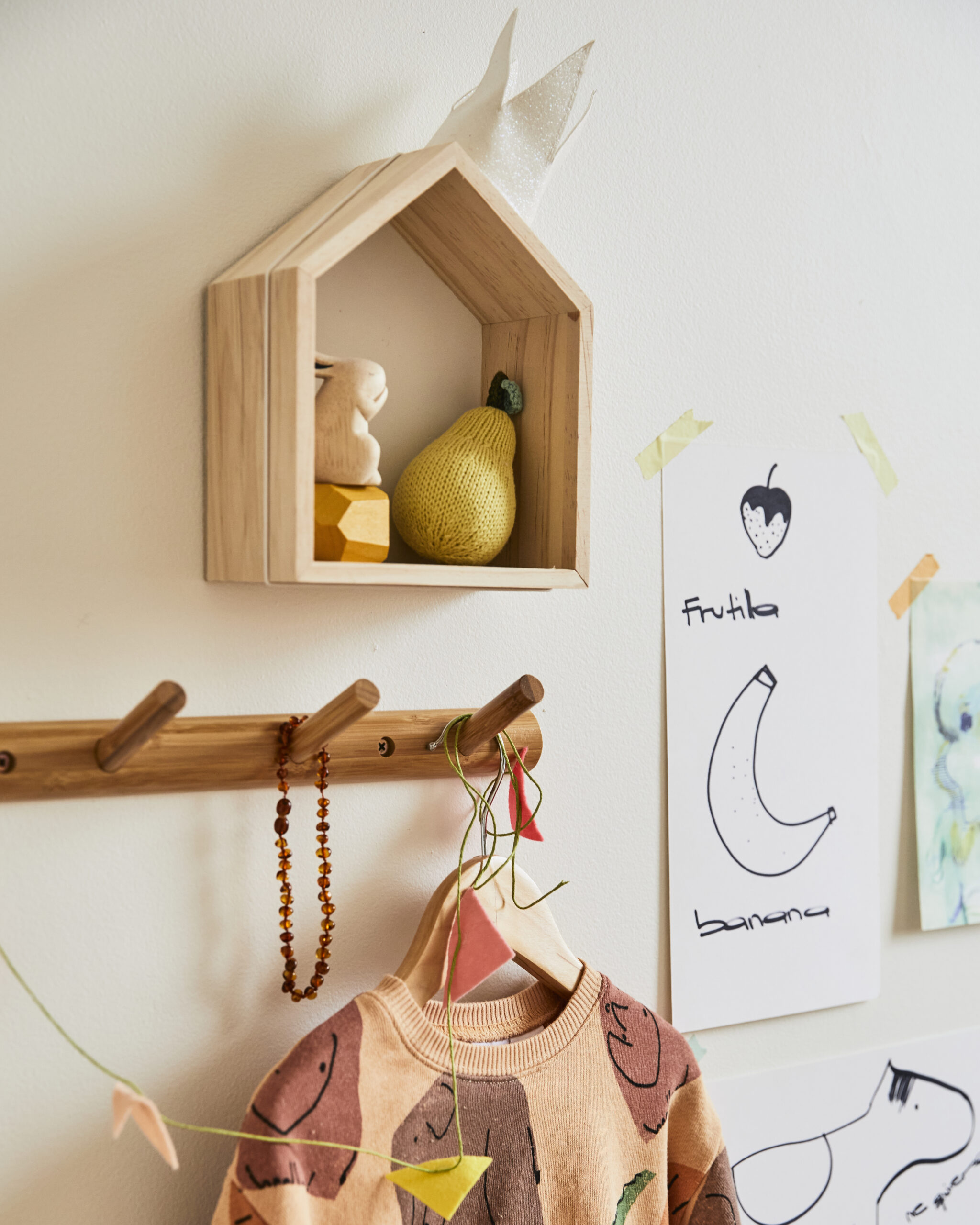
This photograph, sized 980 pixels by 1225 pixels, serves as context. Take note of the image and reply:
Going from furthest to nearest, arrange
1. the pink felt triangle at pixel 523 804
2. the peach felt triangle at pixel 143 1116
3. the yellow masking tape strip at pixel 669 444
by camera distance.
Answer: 1. the yellow masking tape strip at pixel 669 444
2. the pink felt triangle at pixel 523 804
3. the peach felt triangle at pixel 143 1116

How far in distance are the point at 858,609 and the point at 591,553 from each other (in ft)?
0.99

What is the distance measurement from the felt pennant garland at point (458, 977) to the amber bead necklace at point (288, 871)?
0.29ft

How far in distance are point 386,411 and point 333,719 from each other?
26 centimetres

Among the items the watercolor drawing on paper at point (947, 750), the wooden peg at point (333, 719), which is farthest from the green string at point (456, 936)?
the watercolor drawing on paper at point (947, 750)

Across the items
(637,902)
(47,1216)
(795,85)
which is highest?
(795,85)

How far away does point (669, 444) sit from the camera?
935 millimetres

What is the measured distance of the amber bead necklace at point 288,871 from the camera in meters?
0.74

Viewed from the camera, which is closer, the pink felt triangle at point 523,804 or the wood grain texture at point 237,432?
the wood grain texture at point 237,432

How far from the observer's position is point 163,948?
2.40ft

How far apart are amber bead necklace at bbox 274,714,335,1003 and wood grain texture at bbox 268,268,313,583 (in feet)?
0.47

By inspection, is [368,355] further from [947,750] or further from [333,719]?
[947,750]

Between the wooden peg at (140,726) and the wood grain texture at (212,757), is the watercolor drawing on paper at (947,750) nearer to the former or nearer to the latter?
the wood grain texture at (212,757)

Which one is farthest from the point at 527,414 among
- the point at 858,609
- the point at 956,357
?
the point at 956,357

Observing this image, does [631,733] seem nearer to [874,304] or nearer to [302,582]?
[302,582]
